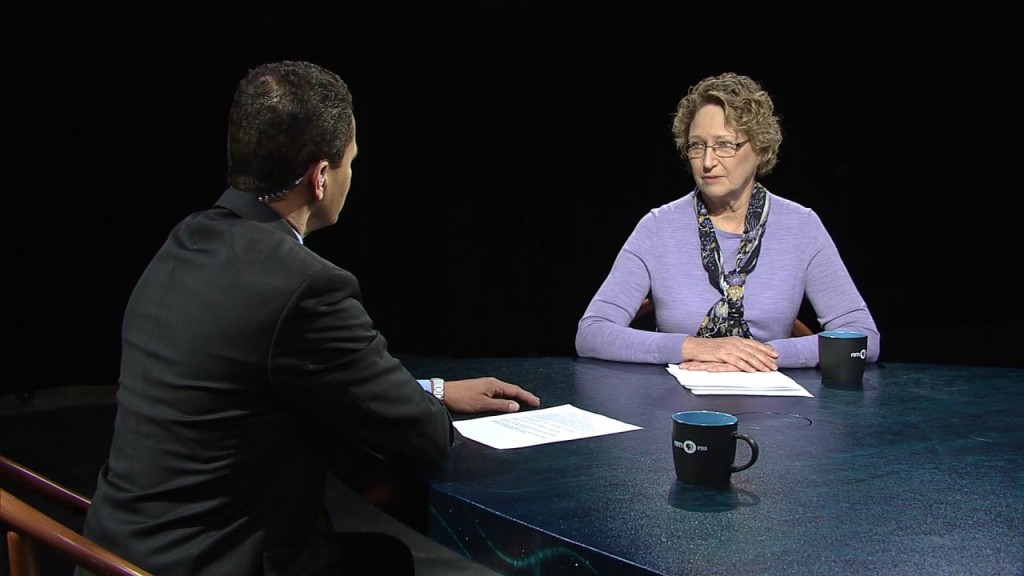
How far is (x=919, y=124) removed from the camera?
5570mm

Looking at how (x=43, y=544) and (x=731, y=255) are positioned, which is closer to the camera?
(x=43, y=544)

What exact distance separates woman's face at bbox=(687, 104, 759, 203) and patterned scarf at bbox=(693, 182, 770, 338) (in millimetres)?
77

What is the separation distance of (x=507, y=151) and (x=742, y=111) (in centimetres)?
300

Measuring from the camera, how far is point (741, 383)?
6.22ft

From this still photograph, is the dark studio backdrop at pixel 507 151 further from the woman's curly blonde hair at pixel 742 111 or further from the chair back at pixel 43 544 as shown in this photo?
the chair back at pixel 43 544

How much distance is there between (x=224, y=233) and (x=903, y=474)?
3.14ft

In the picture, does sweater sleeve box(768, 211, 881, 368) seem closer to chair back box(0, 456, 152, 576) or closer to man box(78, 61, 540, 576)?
man box(78, 61, 540, 576)

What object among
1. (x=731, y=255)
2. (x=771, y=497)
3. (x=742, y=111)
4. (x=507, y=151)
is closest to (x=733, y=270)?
(x=731, y=255)

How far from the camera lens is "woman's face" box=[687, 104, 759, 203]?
2.54 meters

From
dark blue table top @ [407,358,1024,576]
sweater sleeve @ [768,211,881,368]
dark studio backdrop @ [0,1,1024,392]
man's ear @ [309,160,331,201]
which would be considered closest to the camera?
dark blue table top @ [407,358,1024,576]

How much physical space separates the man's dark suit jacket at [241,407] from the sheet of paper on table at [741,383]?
715mm

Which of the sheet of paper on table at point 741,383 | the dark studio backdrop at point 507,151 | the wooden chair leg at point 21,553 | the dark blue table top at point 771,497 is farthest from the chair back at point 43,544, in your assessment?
the dark studio backdrop at point 507,151

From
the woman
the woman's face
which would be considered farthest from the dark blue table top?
the woman's face

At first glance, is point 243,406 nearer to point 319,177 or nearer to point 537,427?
point 319,177
